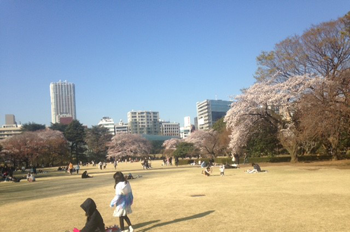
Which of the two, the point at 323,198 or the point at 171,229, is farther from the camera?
the point at 323,198

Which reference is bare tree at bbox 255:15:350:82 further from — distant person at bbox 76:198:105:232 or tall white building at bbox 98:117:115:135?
tall white building at bbox 98:117:115:135

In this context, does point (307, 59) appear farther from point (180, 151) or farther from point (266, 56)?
point (180, 151)

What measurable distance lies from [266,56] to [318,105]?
1195cm

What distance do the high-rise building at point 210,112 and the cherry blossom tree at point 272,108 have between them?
12794 centimetres

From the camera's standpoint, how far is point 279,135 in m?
32.8

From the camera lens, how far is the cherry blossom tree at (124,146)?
87500mm

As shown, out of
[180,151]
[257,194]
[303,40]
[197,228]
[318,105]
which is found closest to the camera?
[197,228]

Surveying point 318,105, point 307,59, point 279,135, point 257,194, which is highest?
point 307,59

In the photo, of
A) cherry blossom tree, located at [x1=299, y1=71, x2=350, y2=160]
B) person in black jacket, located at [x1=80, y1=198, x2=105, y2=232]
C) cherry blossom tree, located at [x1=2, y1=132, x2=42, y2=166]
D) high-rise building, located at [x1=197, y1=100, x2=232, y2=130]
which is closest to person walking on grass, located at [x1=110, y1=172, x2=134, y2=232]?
person in black jacket, located at [x1=80, y1=198, x2=105, y2=232]

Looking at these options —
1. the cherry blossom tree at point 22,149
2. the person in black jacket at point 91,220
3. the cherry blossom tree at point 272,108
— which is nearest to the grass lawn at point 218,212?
the person in black jacket at point 91,220

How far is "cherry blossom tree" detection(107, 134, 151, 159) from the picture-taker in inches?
3445

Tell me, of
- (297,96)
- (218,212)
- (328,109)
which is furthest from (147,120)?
(218,212)

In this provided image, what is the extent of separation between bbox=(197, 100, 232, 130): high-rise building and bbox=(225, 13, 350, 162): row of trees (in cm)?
12763

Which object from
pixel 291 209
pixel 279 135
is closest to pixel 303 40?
pixel 279 135
